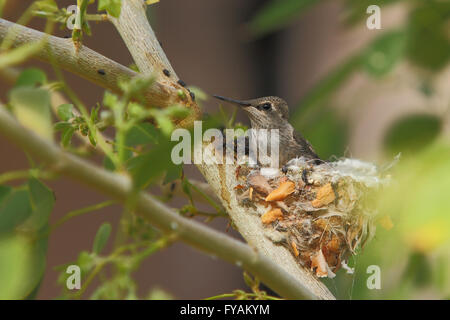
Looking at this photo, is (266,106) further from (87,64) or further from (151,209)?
(151,209)

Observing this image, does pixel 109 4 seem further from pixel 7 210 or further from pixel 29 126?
pixel 29 126

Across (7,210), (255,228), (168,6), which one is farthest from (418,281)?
(168,6)

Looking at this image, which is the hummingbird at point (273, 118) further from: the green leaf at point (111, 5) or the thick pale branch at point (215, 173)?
the green leaf at point (111, 5)

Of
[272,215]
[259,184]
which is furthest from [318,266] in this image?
[259,184]

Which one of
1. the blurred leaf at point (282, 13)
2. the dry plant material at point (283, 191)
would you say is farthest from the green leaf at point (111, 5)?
the dry plant material at point (283, 191)

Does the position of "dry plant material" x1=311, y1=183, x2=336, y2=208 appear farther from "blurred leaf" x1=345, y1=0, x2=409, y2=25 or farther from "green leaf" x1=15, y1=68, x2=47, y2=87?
"blurred leaf" x1=345, y1=0, x2=409, y2=25

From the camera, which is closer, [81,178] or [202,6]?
[81,178]
